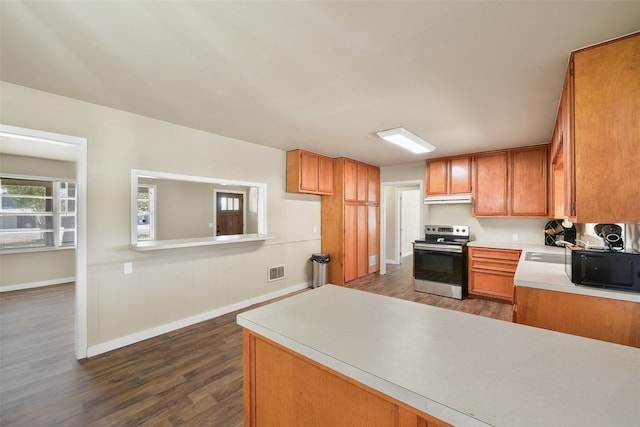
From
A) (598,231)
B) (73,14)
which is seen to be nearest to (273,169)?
(73,14)

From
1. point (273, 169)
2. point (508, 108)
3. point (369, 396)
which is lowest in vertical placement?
point (369, 396)

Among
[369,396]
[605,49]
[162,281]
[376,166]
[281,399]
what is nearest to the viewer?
[369,396]

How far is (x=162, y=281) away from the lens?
122 inches

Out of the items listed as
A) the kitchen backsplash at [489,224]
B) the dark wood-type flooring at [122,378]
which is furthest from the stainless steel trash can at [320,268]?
the kitchen backsplash at [489,224]

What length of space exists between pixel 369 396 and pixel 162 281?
3004 millimetres

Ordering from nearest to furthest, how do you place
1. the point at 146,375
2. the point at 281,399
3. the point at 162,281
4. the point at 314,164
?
the point at 281,399, the point at 146,375, the point at 162,281, the point at 314,164

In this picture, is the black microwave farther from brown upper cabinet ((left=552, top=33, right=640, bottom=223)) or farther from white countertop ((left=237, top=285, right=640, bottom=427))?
white countertop ((left=237, top=285, right=640, bottom=427))

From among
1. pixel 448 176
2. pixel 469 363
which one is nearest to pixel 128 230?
pixel 469 363

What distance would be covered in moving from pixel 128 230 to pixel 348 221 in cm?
348

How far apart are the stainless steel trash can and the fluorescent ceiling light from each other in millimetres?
2398

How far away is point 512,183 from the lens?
4.30m

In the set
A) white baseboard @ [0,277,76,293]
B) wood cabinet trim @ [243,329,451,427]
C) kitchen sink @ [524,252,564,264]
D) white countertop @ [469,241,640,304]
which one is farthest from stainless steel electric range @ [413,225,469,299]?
white baseboard @ [0,277,76,293]

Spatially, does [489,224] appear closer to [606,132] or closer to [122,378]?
[606,132]

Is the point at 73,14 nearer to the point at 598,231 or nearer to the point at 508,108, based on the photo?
the point at 508,108
